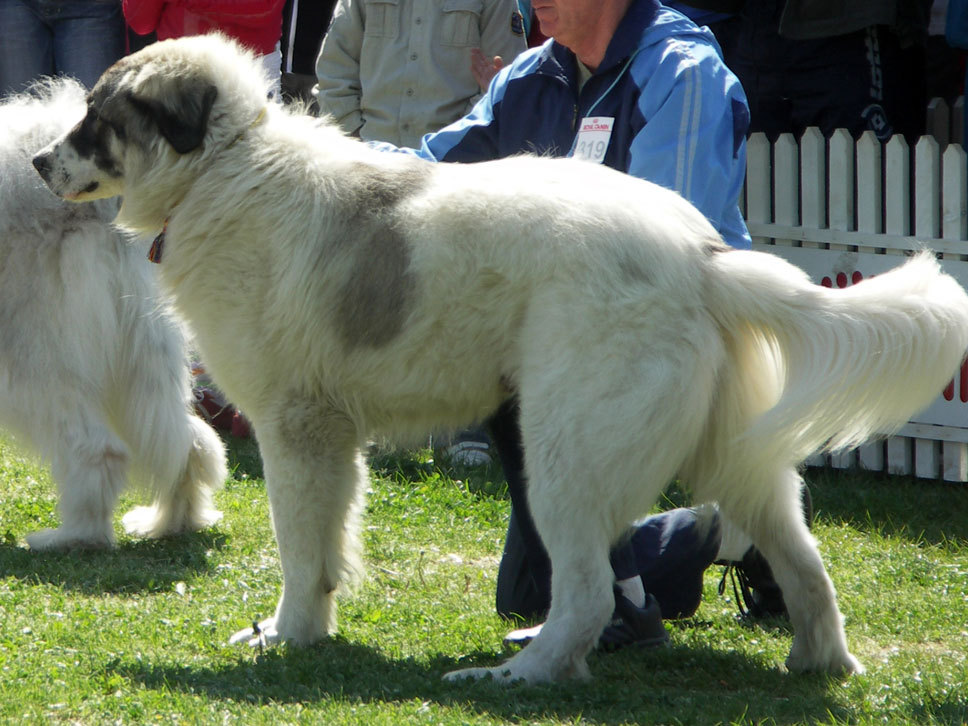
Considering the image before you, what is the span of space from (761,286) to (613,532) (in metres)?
0.80

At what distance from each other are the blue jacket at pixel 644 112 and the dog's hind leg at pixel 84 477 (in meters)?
1.64

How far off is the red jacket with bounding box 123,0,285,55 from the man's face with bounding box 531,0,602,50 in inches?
122

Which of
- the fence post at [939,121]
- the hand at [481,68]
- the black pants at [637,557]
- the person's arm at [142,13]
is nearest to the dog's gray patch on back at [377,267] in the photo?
the black pants at [637,557]

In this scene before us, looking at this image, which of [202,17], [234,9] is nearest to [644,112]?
A: [234,9]

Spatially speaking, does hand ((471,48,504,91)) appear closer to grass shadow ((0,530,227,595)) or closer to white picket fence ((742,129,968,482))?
white picket fence ((742,129,968,482))

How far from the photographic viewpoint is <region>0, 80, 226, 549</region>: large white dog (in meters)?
4.98

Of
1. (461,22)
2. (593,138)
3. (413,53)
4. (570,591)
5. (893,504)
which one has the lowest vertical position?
(893,504)

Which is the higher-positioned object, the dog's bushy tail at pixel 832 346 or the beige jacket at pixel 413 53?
the beige jacket at pixel 413 53

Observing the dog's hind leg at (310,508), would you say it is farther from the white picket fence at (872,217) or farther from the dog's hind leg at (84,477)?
the white picket fence at (872,217)

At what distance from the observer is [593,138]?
456cm

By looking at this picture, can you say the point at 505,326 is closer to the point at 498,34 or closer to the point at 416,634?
the point at 416,634

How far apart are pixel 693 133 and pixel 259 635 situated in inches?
84.7

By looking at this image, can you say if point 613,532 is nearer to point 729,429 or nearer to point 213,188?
point 729,429

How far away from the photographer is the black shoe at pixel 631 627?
13.7 ft
